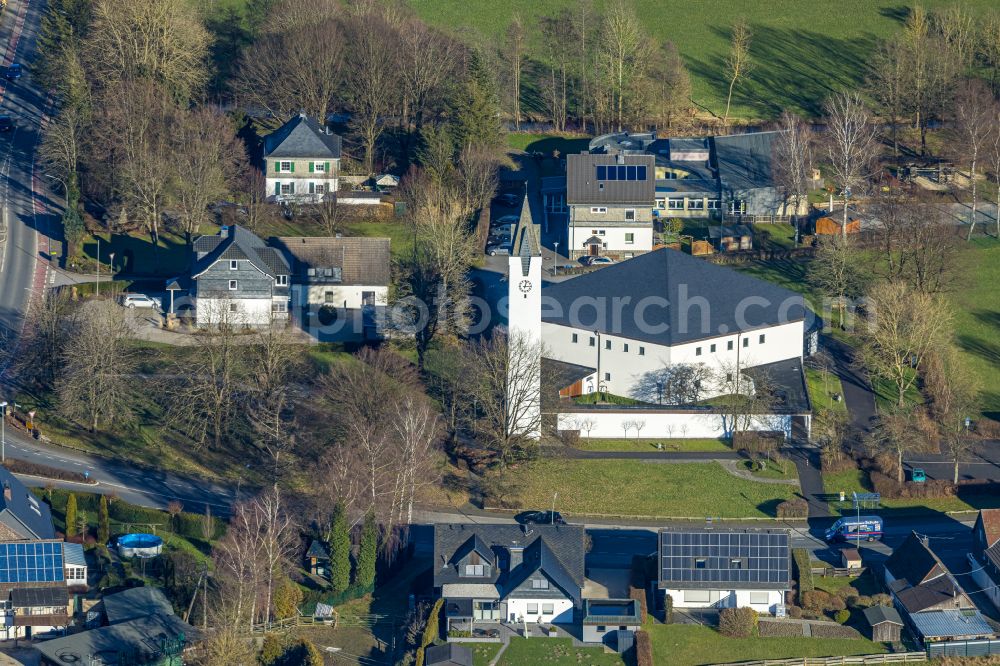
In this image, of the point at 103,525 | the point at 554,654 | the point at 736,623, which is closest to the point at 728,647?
the point at 736,623

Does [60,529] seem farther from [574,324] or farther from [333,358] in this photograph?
[574,324]

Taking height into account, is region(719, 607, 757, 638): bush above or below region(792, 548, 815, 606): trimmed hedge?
below

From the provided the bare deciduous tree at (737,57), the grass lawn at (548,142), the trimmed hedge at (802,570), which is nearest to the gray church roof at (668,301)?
the trimmed hedge at (802,570)

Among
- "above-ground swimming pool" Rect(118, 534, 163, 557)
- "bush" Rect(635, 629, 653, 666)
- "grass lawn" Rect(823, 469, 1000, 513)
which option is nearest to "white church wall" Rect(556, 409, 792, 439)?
"grass lawn" Rect(823, 469, 1000, 513)

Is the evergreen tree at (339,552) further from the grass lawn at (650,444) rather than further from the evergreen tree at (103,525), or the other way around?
the grass lawn at (650,444)

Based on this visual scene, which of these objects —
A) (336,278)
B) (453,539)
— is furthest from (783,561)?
(336,278)

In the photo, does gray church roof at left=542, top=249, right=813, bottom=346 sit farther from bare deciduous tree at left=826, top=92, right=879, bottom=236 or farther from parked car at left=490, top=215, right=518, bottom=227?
bare deciduous tree at left=826, top=92, right=879, bottom=236
